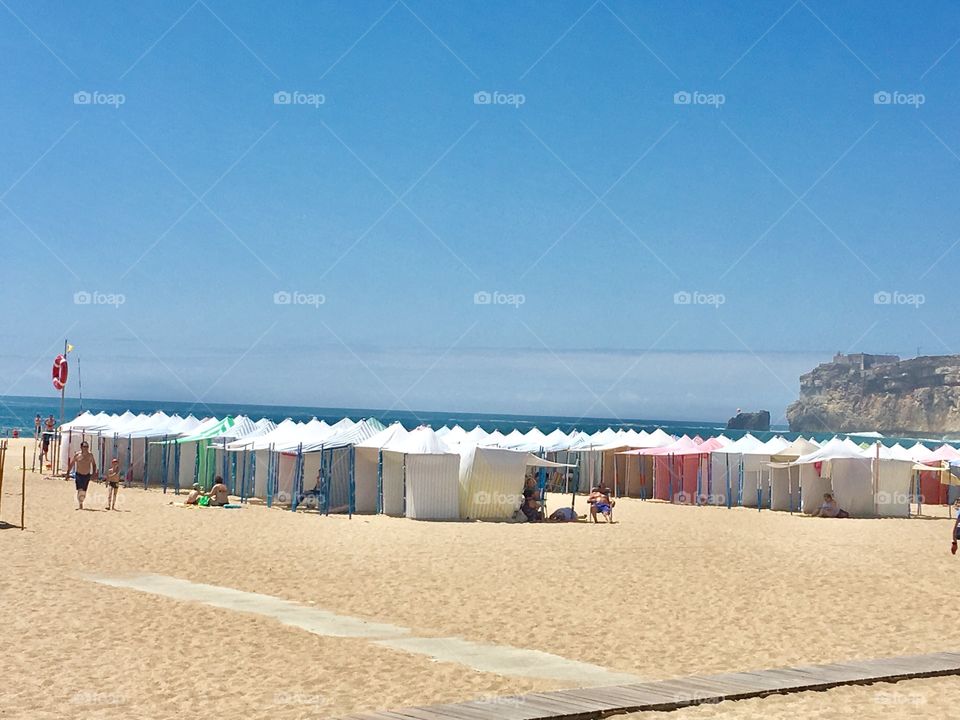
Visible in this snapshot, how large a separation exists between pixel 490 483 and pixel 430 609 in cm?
1256

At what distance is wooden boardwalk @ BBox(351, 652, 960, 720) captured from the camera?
265 inches

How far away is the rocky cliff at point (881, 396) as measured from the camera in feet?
506

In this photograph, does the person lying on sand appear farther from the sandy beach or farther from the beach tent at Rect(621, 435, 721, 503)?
the beach tent at Rect(621, 435, 721, 503)

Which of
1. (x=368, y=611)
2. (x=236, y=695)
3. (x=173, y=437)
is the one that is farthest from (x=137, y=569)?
(x=173, y=437)

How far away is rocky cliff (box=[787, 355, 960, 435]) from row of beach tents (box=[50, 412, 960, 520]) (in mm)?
129809

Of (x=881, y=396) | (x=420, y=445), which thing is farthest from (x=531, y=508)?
(x=881, y=396)

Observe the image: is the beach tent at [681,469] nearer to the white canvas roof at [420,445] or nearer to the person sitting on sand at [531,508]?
the person sitting on sand at [531,508]

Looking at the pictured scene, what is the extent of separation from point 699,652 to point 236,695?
4.11m

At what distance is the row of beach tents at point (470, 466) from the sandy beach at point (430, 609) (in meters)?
2.91

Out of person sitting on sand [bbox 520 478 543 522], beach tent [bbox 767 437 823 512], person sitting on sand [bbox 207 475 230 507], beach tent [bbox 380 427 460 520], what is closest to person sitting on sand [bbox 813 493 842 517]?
beach tent [bbox 767 437 823 512]

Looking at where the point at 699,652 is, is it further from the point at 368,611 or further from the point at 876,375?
the point at 876,375

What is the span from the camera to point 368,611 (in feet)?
37.2

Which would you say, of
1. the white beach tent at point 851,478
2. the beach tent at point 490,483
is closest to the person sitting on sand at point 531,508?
the beach tent at point 490,483

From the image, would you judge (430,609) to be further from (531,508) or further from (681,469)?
(681,469)
